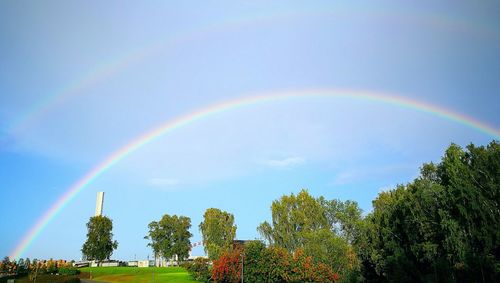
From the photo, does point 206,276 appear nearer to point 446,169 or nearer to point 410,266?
point 410,266

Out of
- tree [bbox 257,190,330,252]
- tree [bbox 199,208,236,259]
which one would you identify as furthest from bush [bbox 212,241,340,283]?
tree [bbox 199,208,236,259]

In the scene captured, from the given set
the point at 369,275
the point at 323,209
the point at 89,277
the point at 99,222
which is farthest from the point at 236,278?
the point at 99,222

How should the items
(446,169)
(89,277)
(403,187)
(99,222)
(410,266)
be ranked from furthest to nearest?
(99,222) → (89,277) → (403,187) → (410,266) → (446,169)

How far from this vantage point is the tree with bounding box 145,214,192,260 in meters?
100

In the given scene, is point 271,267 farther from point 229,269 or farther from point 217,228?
point 217,228

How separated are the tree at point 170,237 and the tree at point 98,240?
10193 mm

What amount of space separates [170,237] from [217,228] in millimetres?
20866

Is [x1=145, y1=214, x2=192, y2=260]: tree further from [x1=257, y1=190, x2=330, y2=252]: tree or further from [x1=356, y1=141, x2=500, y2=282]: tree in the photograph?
[x1=356, y1=141, x2=500, y2=282]: tree

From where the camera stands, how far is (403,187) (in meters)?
59.2

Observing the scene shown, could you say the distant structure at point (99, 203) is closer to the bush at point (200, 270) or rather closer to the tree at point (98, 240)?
the tree at point (98, 240)

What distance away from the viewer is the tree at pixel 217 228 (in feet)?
285

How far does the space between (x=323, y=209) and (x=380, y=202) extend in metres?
9.99

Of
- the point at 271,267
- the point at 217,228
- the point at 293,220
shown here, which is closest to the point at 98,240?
the point at 217,228

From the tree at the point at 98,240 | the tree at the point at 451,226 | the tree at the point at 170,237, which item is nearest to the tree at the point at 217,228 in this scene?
the tree at the point at 170,237
